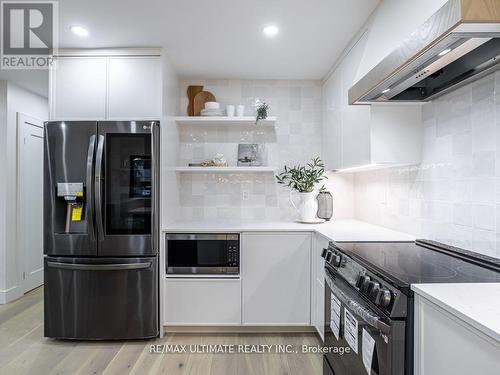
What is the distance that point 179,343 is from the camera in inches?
103

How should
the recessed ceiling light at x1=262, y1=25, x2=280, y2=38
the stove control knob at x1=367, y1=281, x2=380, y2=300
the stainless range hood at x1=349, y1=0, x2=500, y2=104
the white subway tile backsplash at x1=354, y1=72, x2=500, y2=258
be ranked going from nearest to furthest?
the stainless range hood at x1=349, y1=0, x2=500, y2=104, the stove control knob at x1=367, y1=281, x2=380, y2=300, the white subway tile backsplash at x1=354, y1=72, x2=500, y2=258, the recessed ceiling light at x1=262, y1=25, x2=280, y2=38

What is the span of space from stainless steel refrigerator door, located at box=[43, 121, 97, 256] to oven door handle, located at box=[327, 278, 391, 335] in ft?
6.30

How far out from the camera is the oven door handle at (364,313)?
46.9 inches

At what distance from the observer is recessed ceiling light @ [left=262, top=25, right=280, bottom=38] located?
233 cm

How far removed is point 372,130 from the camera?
2.05 metres

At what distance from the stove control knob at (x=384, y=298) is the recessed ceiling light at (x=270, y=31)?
6.35 ft

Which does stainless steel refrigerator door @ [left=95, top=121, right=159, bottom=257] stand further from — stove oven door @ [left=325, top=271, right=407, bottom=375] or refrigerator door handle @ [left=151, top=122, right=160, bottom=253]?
stove oven door @ [left=325, top=271, right=407, bottom=375]

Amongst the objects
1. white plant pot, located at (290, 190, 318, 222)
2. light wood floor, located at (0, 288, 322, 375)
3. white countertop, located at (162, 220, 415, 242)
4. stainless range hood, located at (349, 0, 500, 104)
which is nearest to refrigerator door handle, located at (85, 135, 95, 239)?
white countertop, located at (162, 220, 415, 242)

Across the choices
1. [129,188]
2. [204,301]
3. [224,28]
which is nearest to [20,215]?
[129,188]

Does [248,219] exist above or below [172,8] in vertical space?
below

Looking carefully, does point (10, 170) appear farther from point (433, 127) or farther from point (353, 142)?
point (433, 127)

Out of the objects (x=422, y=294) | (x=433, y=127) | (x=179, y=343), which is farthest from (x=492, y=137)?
(x=179, y=343)

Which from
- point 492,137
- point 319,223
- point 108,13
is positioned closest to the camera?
point 492,137

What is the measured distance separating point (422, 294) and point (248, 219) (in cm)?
235
